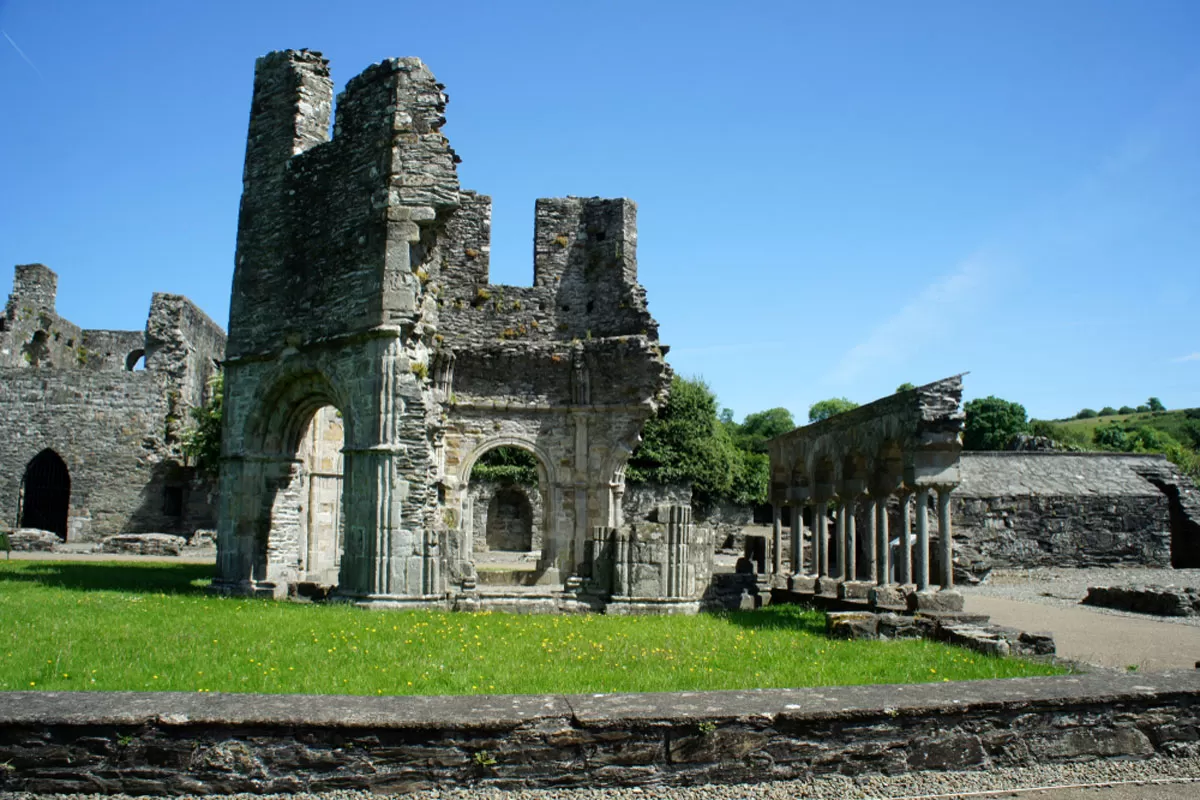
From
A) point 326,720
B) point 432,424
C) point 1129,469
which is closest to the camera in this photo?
point 326,720

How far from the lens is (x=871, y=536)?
679 inches

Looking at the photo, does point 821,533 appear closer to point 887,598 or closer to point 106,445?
point 887,598

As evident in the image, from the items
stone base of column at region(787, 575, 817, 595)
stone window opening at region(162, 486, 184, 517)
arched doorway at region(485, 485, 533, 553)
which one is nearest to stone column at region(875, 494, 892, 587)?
stone base of column at region(787, 575, 817, 595)

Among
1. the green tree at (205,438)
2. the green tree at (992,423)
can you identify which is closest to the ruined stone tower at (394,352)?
the green tree at (205,438)

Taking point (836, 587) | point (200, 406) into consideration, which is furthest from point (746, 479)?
point (836, 587)

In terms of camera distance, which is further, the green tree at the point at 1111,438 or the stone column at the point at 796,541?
the green tree at the point at 1111,438

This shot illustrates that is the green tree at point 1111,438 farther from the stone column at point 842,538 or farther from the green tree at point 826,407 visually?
the stone column at point 842,538

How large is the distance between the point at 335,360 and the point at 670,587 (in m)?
6.04

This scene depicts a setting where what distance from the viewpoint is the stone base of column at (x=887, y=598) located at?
1295 cm

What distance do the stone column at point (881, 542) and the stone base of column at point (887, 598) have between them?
1.25m

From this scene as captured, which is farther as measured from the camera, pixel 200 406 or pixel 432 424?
pixel 200 406

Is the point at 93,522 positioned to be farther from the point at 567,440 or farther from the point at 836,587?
the point at 836,587

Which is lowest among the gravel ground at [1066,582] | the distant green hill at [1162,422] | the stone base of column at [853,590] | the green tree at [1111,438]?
the gravel ground at [1066,582]

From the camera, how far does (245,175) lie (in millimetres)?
16172
